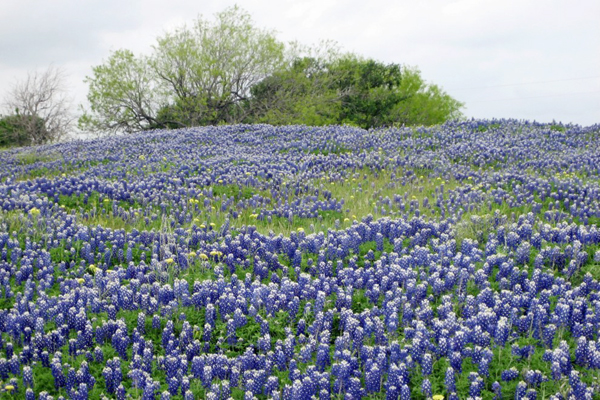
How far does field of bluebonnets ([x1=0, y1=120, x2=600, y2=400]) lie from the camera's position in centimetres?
462

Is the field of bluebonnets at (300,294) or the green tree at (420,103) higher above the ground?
the green tree at (420,103)

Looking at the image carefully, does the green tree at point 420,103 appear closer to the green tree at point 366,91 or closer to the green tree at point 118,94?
the green tree at point 366,91

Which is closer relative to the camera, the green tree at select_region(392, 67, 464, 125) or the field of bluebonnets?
the field of bluebonnets

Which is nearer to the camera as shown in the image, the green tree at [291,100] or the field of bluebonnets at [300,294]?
the field of bluebonnets at [300,294]

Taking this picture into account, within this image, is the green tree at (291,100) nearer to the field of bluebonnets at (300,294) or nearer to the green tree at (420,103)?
the green tree at (420,103)

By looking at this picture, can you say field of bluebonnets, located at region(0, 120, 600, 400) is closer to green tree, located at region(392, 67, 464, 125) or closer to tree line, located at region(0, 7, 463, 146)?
tree line, located at region(0, 7, 463, 146)

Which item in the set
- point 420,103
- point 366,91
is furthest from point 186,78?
point 420,103

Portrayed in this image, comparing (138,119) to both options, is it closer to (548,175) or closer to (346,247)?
(548,175)

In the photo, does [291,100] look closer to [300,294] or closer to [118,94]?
Result: [118,94]

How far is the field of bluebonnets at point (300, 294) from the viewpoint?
4621 mm

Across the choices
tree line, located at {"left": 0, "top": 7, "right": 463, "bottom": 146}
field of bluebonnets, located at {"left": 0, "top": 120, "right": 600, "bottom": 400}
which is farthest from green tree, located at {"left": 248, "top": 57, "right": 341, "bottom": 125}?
field of bluebonnets, located at {"left": 0, "top": 120, "right": 600, "bottom": 400}

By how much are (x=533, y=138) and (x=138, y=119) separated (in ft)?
92.9

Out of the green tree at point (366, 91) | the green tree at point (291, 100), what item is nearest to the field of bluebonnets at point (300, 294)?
the green tree at point (291, 100)

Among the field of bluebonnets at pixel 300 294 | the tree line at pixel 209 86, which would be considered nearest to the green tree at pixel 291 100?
the tree line at pixel 209 86
